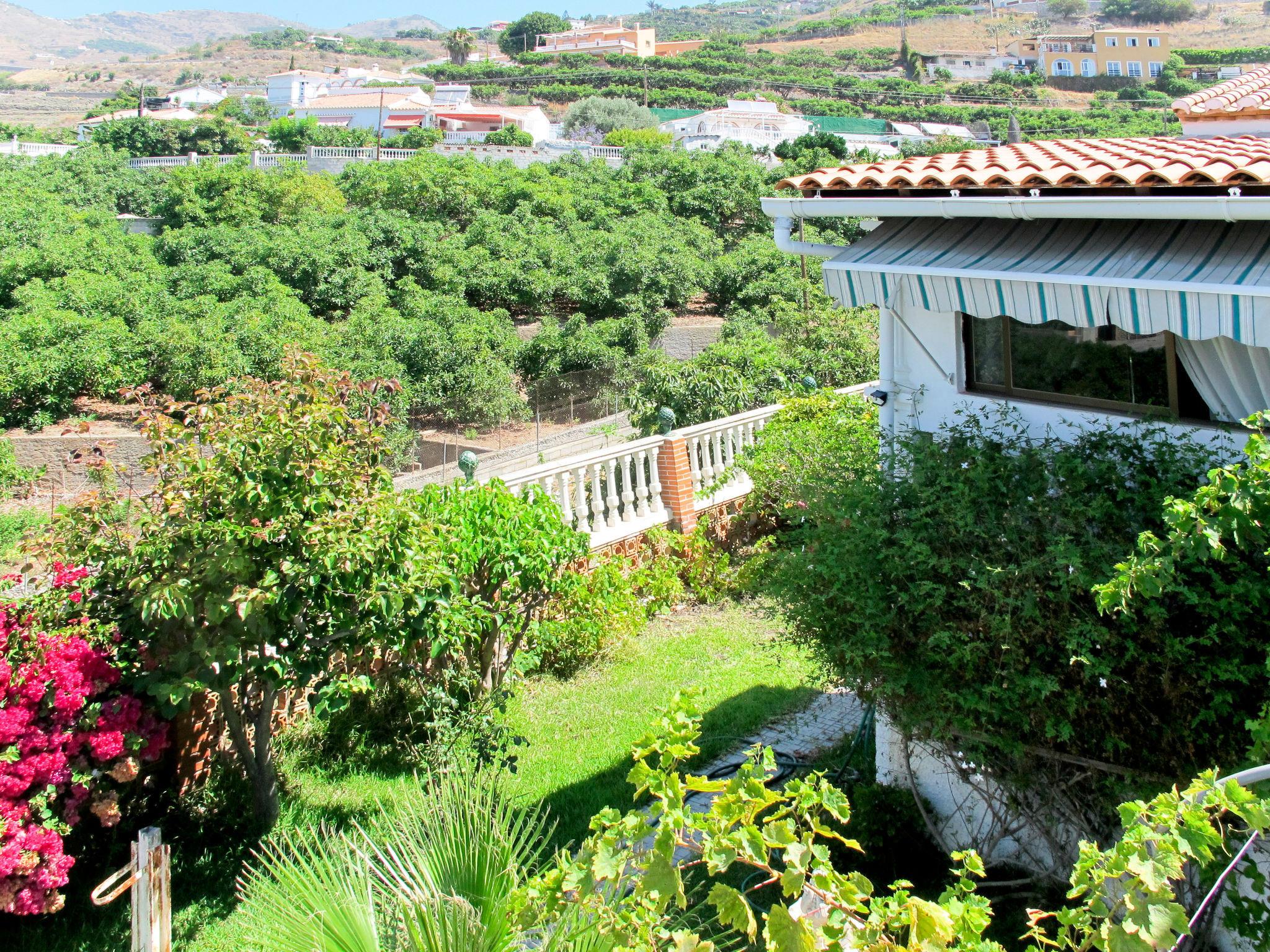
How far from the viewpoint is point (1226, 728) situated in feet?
14.3

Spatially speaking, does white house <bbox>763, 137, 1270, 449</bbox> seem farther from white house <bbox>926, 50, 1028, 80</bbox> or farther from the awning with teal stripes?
white house <bbox>926, 50, 1028, 80</bbox>

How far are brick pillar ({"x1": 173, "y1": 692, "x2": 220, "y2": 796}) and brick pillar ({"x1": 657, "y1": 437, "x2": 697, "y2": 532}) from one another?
5.33 metres

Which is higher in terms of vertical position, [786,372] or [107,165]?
[107,165]

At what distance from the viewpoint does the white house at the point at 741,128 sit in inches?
2633

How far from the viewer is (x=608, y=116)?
84188 mm

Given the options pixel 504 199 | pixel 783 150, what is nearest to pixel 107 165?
pixel 504 199

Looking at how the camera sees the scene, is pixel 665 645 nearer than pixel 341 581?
No

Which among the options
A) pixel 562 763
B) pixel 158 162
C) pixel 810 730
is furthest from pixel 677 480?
pixel 158 162

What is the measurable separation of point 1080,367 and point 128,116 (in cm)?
10324

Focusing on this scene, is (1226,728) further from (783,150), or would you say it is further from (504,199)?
(783,150)

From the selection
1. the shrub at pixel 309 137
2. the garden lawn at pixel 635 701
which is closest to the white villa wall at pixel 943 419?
the garden lawn at pixel 635 701

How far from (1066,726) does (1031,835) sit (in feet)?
4.29

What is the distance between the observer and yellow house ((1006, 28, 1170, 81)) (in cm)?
11319

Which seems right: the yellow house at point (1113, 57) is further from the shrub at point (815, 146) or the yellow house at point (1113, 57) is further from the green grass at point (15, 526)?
the green grass at point (15, 526)
